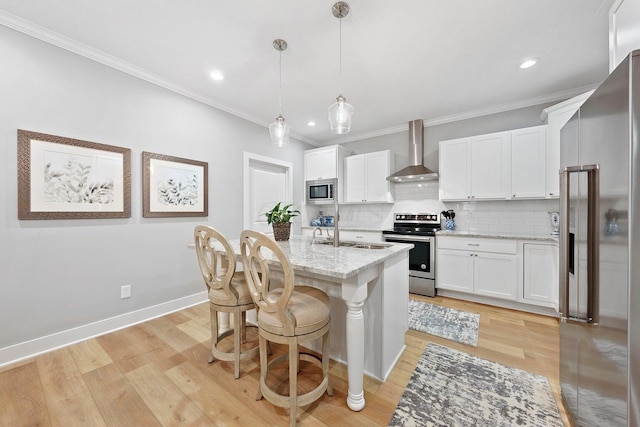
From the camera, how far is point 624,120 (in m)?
0.82

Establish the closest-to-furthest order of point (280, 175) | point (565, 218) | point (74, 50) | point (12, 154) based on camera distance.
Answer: point (565, 218), point (12, 154), point (74, 50), point (280, 175)

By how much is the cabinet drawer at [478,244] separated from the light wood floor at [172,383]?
0.92 meters

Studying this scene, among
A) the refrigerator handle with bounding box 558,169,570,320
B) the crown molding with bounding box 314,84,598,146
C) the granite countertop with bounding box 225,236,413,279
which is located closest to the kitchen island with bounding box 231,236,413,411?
the granite countertop with bounding box 225,236,413,279

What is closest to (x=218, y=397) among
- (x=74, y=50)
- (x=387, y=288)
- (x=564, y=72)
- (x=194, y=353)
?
(x=194, y=353)

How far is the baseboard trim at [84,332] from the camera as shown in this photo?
72.9 inches

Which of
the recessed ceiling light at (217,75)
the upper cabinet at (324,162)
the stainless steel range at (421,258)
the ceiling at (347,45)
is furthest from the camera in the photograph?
the upper cabinet at (324,162)

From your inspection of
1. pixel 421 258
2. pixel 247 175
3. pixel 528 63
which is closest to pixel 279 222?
→ pixel 247 175

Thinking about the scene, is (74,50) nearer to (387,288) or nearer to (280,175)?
(280,175)

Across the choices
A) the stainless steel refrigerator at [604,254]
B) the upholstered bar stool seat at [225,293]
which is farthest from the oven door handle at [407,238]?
the upholstered bar stool seat at [225,293]

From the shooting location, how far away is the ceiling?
5.69 ft

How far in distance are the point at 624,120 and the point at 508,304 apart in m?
2.91

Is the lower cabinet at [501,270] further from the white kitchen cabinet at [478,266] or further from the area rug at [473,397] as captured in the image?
the area rug at [473,397]

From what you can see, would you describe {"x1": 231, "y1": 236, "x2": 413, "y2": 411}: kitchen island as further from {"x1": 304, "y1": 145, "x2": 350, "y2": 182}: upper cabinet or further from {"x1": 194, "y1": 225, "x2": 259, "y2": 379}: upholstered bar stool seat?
{"x1": 304, "y1": 145, "x2": 350, "y2": 182}: upper cabinet

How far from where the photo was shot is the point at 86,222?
7.18 ft
